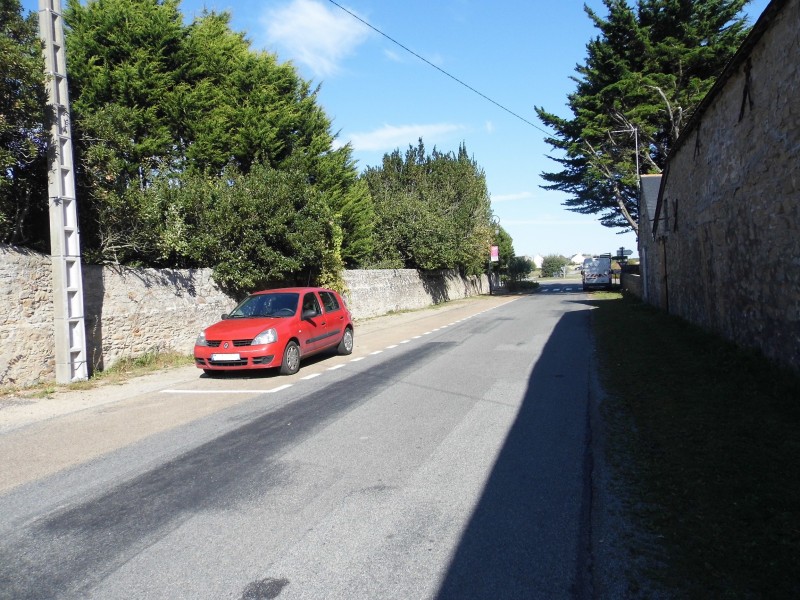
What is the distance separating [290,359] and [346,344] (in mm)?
3143

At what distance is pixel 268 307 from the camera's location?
11461 mm

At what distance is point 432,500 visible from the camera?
4293 mm

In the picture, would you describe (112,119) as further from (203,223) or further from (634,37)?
(634,37)

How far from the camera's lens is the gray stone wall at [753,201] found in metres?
7.39

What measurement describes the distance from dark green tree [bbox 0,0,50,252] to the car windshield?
4.58m

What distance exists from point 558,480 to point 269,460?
268 centimetres

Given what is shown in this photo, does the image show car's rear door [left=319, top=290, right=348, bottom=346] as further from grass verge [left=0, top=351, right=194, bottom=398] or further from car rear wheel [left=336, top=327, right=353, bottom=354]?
grass verge [left=0, top=351, right=194, bottom=398]

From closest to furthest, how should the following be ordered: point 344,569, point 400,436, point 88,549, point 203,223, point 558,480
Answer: point 344,569 → point 88,549 → point 558,480 → point 400,436 → point 203,223

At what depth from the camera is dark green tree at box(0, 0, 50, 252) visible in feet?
30.9

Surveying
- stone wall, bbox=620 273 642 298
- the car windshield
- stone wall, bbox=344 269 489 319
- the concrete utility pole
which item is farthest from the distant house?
stone wall, bbox=620 273 642 298

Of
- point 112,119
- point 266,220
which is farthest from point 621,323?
point 112,119

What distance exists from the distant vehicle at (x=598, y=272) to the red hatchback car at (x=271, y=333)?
3683 centimetres

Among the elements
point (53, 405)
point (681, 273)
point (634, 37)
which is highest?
point (634, 37)

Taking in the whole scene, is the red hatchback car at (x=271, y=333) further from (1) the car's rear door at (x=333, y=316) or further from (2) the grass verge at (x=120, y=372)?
(2) the grass verge at (x=120, y=372)
